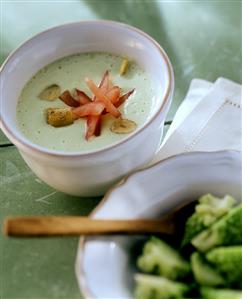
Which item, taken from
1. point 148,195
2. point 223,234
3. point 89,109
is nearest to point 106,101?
point 89,109

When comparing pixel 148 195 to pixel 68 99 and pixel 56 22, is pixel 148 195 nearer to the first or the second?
pixel 68 99

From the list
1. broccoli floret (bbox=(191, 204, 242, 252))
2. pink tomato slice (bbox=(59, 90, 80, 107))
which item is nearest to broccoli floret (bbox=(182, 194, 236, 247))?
broccoli floret (bbox=(191, 204, 242, 252))

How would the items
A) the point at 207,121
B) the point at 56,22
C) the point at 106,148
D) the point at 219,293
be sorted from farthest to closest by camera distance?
1. the point at 56,22
2. the point at 207,121
3. the point at 106,148
4. the point at 219,293

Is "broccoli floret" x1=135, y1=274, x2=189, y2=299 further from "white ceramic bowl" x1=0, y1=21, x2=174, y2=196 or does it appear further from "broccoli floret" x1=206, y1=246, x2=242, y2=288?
"white ceramic bowl" x1=0, y1=21, x2=174, y2=196

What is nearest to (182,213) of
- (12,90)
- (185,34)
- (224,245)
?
(224,245)

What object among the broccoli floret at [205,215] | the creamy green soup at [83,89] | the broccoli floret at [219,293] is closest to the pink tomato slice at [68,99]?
the creamy green soup at [83,89]

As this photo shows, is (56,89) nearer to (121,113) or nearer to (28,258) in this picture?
(121,113)
